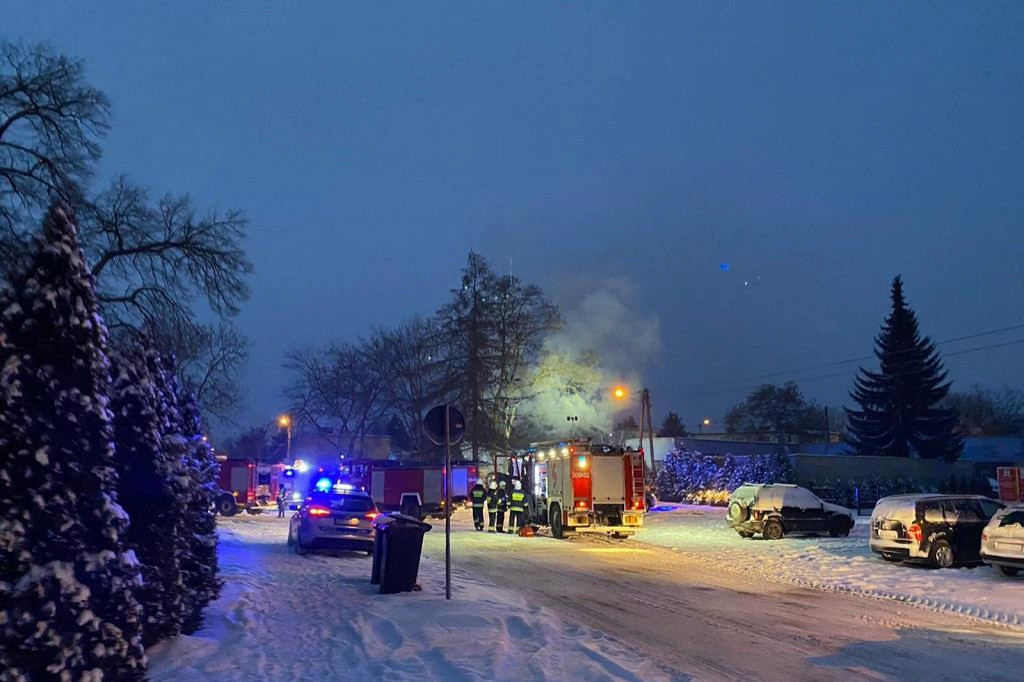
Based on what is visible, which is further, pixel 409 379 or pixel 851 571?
pixel 409 379

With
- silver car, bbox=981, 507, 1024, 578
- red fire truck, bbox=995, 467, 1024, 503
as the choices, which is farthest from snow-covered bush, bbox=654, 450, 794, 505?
silver car, bbox=981, 507, 1024, 578

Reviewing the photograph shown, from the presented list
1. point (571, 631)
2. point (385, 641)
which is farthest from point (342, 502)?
point (385, 641)

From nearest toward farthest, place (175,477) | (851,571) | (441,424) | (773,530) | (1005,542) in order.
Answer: (175,477) < (441,424) < (1005,542) < (851,571) < (773,530)

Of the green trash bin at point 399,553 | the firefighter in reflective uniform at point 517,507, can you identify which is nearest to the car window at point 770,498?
the firefighter in reflective uniform at point 517,507

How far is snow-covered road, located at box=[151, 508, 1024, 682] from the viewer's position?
799 centimetres

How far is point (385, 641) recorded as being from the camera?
8.99m

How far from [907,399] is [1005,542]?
44.2 m

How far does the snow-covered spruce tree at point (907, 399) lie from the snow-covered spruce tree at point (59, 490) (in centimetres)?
5682

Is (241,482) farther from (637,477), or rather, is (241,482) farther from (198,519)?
(198,519)

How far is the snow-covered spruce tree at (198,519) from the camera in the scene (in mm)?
9273

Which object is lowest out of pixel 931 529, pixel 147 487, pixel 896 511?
pixel 931 529

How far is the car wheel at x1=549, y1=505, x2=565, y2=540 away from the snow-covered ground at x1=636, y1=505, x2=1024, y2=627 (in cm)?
247

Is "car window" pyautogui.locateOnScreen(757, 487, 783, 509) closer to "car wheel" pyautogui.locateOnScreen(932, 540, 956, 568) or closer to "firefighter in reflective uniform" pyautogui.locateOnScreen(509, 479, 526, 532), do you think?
"firefighter in reflective uniform" pyautogui.locateOnScreen(509, 479, 526, 532)

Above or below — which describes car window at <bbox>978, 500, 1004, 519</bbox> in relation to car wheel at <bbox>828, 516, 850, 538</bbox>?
above
